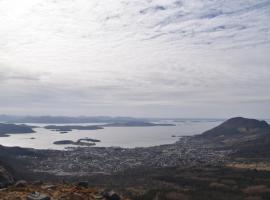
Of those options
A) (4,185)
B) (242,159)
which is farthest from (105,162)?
(4,185)

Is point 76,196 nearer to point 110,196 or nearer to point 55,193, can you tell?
point 55,193

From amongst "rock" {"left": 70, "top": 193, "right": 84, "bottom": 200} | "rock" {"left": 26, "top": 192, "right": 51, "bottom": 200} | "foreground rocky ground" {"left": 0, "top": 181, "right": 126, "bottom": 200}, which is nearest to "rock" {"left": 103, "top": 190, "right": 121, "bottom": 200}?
"foreground rocky ground" {"left": 0, "top": 181, "right": 126, "bottom": 200}

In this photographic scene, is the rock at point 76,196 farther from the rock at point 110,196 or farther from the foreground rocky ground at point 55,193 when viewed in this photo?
the rock at point 110,196

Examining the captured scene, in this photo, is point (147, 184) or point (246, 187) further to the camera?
point (147, 184)

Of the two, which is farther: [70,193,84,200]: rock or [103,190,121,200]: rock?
[103,190,121,200]: rock

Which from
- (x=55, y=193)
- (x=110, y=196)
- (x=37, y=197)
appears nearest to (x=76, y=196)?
(x=55, y=193)

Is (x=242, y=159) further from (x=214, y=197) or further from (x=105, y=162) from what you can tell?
(x=214, y=197)

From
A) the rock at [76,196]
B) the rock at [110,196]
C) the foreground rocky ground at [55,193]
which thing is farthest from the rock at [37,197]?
the rock at [110,196]

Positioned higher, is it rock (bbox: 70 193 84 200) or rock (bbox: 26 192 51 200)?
rock (bbox: 26 192 51 200)

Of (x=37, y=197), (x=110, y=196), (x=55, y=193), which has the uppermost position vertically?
(x=37, y=197)

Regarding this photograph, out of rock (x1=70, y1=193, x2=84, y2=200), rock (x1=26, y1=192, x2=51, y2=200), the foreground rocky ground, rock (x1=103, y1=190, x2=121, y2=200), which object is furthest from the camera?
rock (x1=103, y1=190, x2=121, y2=200)

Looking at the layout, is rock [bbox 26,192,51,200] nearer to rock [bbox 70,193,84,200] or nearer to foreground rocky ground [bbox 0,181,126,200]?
foreground rocky ground [bbox 0,181,126,200]
